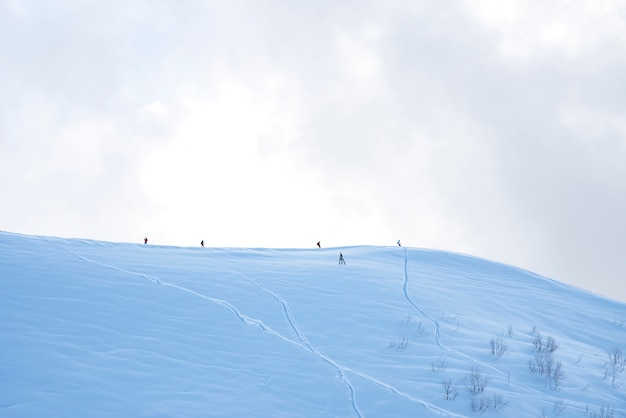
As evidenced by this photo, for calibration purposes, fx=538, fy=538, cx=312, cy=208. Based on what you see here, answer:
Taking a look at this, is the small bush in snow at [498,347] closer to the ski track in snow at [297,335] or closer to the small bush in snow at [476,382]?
the small bush in snow at [476,382]

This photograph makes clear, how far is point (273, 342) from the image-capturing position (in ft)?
34.0

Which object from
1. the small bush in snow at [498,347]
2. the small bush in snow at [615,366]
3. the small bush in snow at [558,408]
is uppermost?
the small bush in snow at [498,347]

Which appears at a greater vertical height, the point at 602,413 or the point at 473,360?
the point at 473,360

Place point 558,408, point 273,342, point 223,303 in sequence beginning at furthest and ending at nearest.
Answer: point 223,303, point 273,342, point 558,408

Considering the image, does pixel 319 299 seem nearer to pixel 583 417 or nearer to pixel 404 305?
pixel 404 305

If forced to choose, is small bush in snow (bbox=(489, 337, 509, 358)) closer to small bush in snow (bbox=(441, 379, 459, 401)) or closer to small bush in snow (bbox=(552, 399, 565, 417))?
small bush in snow (bbox=(552, 399, 565, 417))

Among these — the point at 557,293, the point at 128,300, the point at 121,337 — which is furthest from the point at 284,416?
the point at 557,293

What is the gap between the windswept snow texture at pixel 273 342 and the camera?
26.0ft

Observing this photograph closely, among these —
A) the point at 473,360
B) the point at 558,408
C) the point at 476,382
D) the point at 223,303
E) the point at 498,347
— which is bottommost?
the point at 558,408

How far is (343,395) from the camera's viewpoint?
8367mm

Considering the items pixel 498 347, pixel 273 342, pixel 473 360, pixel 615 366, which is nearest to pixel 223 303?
pixel 273 342

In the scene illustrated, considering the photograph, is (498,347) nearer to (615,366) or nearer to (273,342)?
(615,366)

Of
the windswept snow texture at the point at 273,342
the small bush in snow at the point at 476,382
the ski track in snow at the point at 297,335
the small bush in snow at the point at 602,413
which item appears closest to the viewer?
the windswept snow texture at the point at 273,342

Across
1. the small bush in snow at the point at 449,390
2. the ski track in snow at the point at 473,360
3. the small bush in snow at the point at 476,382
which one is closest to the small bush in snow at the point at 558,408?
the ski track in snow at the point at 473,360
